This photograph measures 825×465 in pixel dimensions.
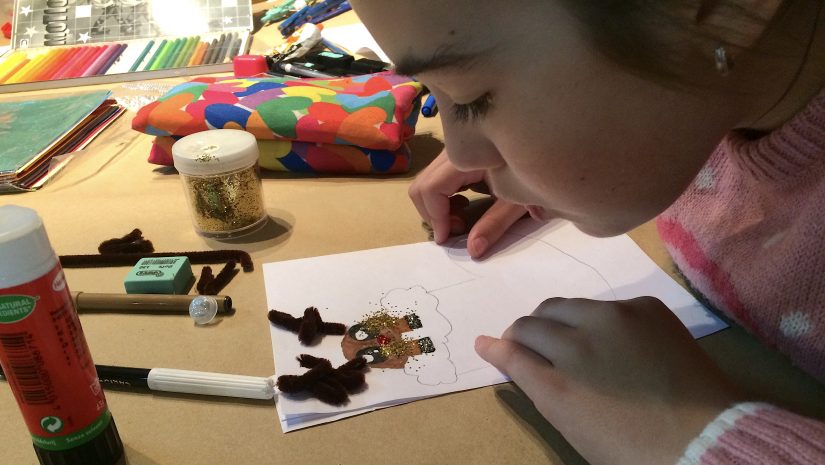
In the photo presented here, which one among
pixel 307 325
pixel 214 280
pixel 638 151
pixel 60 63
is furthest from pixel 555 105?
pixel 60 63

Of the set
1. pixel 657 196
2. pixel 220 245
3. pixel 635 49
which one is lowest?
pixel 220 245

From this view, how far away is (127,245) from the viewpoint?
2.31 ft

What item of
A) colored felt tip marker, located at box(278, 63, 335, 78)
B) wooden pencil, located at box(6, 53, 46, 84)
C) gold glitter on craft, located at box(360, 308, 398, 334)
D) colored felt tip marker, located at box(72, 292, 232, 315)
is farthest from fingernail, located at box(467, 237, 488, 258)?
wooden pencil, located at box(6, 53, 46, 84)

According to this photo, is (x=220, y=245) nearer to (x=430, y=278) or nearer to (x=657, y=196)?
(x=430, y=278)

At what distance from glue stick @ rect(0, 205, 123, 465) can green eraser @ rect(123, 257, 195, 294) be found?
0.20m

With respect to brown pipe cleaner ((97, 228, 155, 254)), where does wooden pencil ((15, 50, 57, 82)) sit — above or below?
above

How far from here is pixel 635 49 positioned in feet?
1.11

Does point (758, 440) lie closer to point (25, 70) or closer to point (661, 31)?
point (661, 31)

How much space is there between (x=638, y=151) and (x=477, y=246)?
11.4 inches

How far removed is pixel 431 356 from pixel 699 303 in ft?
0.80

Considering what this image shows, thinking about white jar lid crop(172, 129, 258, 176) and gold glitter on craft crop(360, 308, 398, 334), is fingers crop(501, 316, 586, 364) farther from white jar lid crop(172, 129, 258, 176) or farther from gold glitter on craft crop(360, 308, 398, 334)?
white jar lid crop(172, 129, 258, 176)

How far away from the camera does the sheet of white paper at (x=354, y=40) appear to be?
4.05 ft

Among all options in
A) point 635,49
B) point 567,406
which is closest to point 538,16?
point 635,49

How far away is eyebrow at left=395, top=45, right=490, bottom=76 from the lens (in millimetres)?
358
